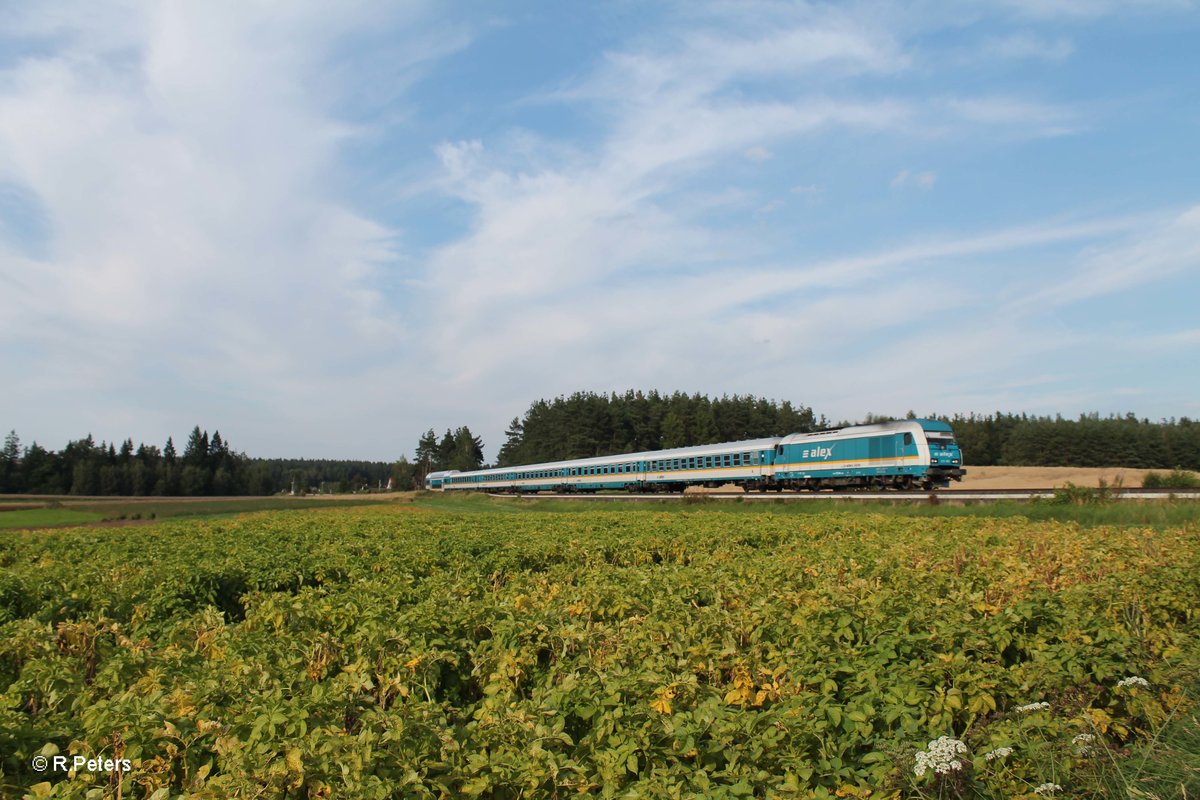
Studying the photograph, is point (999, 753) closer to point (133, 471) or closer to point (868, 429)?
point (868, 429)

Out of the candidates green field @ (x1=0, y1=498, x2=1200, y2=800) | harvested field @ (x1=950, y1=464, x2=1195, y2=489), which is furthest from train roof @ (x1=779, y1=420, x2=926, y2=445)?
green field @ (x1=0, y1=498, x2=1200, y2=800)

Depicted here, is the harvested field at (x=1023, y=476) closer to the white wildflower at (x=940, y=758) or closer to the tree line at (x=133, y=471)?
the white wildflower at (x=940, y=758)

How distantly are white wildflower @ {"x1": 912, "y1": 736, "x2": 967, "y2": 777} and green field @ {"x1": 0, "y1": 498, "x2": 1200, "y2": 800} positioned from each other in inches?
1.1

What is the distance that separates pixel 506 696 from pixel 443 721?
2.13 ft

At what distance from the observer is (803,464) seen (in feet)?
121

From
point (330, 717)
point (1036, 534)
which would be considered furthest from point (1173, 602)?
point (330, 717)

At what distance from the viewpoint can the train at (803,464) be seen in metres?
31.3

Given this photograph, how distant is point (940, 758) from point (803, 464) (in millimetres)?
33986

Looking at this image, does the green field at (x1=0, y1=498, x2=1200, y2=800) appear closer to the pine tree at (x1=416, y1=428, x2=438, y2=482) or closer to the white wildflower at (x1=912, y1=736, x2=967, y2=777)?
the white wildflower at (x1=912, y1=736, x2=967, y2=777)

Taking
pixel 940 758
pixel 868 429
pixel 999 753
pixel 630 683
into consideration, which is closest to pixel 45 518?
pixel 868 429

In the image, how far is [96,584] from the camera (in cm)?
953

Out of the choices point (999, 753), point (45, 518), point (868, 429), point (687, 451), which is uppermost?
point (868, 429)

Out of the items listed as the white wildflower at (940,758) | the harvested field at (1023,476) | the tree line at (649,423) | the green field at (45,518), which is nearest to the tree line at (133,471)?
the tree line at (649,423)

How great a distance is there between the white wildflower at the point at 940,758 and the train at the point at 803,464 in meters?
28.9
